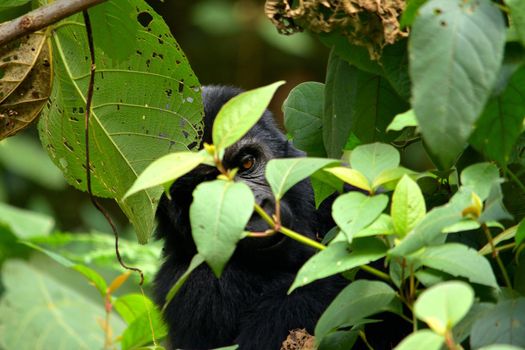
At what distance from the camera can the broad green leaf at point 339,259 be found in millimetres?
1198

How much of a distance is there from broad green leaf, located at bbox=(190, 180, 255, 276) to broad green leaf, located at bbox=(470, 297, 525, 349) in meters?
0.34

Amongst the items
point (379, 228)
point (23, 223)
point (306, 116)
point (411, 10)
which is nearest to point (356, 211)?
point (379, 228)

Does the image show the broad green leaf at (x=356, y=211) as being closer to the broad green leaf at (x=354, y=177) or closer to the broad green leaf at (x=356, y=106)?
the broad green leaf at (x=354, y=177)

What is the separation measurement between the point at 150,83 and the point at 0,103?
0.99 feet

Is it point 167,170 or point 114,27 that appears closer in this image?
point 167,170

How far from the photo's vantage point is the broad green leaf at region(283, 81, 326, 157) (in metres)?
1.75

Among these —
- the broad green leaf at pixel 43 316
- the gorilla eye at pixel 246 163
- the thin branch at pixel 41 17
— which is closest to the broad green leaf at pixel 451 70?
the thin branch at pixel 41 17

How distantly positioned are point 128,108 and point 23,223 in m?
2.42

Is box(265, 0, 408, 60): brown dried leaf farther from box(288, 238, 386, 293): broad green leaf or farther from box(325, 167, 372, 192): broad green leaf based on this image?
box(288, 238, 386, 293): broad green leaf

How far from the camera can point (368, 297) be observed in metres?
1.24

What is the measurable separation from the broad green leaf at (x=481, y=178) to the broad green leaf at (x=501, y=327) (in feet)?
0.51

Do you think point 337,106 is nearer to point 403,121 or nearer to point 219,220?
point 403,121

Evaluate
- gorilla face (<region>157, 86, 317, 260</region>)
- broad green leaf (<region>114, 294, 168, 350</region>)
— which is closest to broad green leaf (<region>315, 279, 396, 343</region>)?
broad green leaf (<region>114, 294, 168, 350</region>)

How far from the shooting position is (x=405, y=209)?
1.23 m
